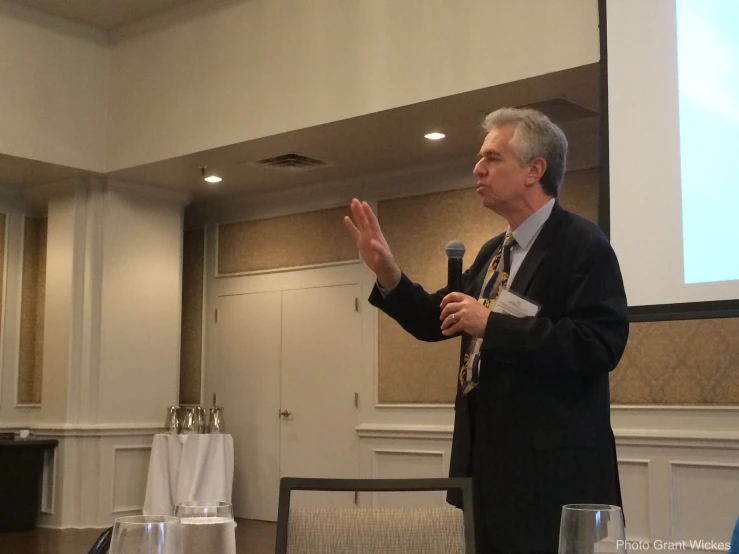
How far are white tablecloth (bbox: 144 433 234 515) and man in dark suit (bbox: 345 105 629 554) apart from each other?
16.0ft

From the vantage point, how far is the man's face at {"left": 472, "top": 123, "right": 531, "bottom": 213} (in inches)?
81.6

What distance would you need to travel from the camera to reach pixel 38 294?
24.2 feet

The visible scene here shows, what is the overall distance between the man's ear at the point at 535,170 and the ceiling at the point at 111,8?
Result: 4.32m

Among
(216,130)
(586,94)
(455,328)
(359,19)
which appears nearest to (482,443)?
(455,328)

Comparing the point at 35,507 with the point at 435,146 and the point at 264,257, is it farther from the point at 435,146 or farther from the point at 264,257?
the point at 435,146

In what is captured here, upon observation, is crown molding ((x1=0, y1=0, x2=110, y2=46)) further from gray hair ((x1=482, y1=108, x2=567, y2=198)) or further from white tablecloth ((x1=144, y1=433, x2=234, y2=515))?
gray hair ((x1=482, y1=108, x2=567, y2=198))

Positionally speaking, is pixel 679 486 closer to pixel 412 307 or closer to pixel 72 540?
pixel 412 307

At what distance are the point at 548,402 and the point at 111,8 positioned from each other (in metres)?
5.21

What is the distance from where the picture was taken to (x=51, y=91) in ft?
20.6

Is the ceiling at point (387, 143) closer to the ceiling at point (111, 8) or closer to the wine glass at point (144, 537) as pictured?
the ceiling at point (111, 8)

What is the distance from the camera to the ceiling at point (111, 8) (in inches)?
238

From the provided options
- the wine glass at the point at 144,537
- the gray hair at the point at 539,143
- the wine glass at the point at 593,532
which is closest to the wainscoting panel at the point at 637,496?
the gray hair at the point at 539,143

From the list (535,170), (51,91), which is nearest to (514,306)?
(535,170)

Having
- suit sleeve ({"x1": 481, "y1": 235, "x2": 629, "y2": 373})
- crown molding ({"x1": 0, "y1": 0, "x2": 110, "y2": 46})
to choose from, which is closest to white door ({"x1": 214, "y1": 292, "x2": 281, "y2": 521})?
crown molding ({"x1": 0, "y1": 0, "x2": 110, "y2": 46})
